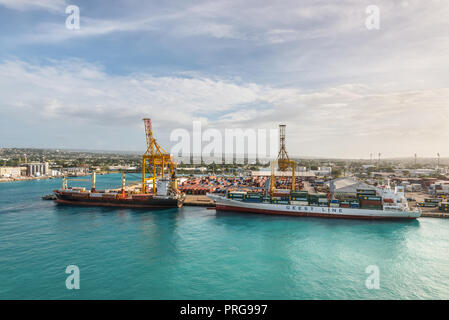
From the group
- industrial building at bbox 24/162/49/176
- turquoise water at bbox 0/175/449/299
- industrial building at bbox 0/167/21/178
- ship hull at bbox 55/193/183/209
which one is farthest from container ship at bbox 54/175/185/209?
industrial building at bbox 24/162/49/176

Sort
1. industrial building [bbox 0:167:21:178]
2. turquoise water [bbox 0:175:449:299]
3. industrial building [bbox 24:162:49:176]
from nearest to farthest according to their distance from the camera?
turquoise water [bbox 0:175:449:299]
industrial building [bbox 0:167:21:178]
industrial building [bbox 24:162:49:176]

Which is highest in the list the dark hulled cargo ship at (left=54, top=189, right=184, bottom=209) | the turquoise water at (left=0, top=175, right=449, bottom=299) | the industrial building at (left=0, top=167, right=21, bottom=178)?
the industrial building at (left=0, top=167, right=21, bottom=178)

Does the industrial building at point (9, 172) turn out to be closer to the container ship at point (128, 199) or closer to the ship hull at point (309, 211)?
the container ship at point (128, 199)

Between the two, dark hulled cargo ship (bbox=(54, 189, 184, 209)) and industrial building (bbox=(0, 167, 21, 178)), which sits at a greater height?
industrial building (bbox=(0, 167, 21, 178))

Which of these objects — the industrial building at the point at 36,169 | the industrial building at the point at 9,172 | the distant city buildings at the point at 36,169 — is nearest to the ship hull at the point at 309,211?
the industrial building at the point at 9,172

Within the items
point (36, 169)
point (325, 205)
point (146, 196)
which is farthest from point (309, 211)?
point (36, 169)

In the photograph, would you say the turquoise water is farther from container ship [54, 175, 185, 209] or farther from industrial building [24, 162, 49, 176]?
industrial building [24, 162, 49, 176]

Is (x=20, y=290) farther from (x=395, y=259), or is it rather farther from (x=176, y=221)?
(x=395, y=259)
